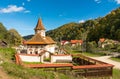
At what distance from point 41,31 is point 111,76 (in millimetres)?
29414

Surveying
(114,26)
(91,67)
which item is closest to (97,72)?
(91,67)

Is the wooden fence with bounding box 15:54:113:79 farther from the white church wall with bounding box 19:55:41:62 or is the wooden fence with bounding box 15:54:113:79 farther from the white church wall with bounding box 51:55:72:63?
the white church wall with bounding box 51:55:72:63

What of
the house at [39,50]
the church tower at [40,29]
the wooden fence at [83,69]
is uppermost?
the church tower at [40,29]

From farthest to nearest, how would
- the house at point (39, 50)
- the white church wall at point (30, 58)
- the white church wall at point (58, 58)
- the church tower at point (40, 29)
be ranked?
the church tower at point (40, 29) → the white church wall at point (58, 58) → the house at point (39, 50) → the white church wall at point (30, 58)

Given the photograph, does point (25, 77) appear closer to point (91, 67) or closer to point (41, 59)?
point (91, 67)

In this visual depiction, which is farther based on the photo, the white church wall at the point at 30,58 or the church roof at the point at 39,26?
the church roof at the point at 39,26

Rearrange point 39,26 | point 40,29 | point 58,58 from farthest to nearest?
point 39,26 → point 40,29 → point 58,58

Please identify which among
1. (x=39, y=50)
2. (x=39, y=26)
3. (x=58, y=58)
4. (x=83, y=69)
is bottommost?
(x=83, y=69)

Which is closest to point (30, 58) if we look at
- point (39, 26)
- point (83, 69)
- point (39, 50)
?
point (39, 50)

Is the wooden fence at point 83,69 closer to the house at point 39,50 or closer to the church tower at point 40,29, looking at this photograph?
the house at point 39,50

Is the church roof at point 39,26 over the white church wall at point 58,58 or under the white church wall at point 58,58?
over

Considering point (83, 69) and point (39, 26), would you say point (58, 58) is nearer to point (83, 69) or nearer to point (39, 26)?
point (83, 69)

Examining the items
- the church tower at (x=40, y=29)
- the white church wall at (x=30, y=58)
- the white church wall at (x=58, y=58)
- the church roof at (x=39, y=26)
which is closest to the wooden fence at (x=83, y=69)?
the white church wall at (x=30, y=58)

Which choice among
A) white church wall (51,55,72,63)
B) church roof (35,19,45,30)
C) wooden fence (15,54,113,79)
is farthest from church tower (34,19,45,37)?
wooden fence (15,54,113,79)
